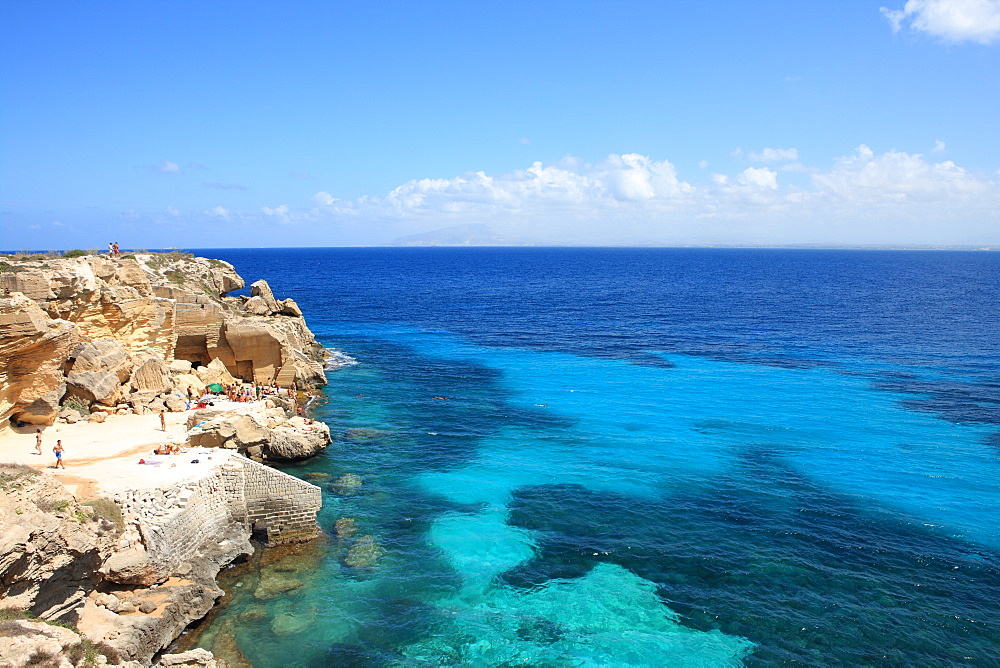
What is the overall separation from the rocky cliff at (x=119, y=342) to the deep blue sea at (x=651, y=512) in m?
5.90

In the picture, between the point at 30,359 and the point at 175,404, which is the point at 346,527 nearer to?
the point at 175,404

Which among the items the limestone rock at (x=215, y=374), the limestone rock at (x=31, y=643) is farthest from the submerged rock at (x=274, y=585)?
the limestone rock at (x=215, y=374)

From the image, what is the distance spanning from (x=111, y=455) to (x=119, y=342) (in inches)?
412

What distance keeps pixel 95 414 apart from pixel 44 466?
6.27m

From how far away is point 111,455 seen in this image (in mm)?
23328

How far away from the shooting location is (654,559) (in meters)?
22.6

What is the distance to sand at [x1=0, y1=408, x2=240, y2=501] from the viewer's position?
20.8m

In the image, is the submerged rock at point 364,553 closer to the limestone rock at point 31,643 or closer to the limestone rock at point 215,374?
the limestone rock at point 31,643

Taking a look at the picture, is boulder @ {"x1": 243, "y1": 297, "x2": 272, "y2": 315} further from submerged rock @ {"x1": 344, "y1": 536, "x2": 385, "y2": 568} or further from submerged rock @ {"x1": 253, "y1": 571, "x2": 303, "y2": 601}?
submerged rock @ {"x1": 253, "y1": 571, "x2": 303, "y2": 601}

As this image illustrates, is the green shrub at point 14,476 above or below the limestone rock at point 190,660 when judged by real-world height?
above

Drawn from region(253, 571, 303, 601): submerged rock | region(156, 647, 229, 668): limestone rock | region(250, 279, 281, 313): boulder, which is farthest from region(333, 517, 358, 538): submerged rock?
region(250, 279, 281, 313): boulder

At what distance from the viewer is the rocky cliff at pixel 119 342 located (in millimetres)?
24625

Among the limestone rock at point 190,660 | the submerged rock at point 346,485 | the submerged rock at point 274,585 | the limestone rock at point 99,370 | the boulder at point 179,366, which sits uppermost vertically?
the limestone rock at point 99,370

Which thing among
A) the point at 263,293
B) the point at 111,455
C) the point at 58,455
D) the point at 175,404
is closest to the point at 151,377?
the point at 175,404
